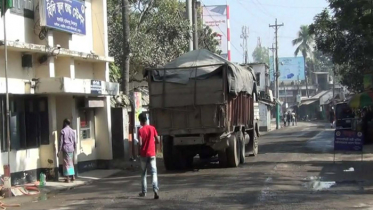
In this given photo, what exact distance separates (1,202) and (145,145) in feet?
11.2

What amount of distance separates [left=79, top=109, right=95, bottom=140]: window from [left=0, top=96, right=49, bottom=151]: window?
2580 millimetres

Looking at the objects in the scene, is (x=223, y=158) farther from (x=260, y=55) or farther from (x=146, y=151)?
(x=260, y=55)

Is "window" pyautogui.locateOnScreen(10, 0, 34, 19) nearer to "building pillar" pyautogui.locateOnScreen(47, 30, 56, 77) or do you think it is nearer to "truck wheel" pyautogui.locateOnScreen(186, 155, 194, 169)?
"building pillar" pyautogui.locateOnScreen(47, 30, 56, 77)

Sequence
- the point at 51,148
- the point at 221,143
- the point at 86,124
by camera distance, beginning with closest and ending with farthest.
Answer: the point at 51,148 < the point at 221,143 < the point at 86,124

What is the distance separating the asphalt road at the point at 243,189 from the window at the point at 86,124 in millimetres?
2259

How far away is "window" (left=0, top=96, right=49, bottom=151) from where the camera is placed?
57.2ft

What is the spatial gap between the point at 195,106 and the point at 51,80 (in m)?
4.17

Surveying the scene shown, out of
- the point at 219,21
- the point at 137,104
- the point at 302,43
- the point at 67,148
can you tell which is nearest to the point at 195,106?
the point at 67,148

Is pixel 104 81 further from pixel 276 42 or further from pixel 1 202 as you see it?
pixel 276 42

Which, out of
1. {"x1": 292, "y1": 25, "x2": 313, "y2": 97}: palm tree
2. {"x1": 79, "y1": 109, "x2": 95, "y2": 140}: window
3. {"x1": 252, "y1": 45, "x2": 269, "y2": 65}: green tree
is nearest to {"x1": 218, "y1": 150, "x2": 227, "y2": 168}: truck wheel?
{"x1": 79, "y1": 109, "x2": 95, "y2": 140}: window

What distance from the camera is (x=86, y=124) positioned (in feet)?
72.3

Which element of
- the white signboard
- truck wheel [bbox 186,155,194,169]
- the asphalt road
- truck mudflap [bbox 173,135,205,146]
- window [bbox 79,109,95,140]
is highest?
the white signboard

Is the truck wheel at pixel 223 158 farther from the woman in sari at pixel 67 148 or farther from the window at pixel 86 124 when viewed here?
the window at pixel 86 124

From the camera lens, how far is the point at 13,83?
17.0 meters
